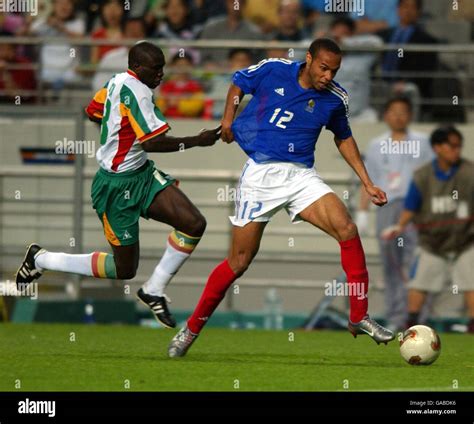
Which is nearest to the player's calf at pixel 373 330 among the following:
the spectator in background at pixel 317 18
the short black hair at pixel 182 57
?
the short black hair at pixel 182 57

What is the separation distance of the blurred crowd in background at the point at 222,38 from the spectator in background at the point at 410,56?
0.01m

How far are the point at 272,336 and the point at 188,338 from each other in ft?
12.0

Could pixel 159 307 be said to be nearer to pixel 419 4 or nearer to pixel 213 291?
pixel 213 291

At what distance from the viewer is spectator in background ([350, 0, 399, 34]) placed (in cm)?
1930

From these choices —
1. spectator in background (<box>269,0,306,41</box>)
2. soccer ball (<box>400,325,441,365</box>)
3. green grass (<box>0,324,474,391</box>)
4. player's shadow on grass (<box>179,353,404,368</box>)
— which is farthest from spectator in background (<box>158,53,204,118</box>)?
soccer ball (<box>400,325,441,365</box>)

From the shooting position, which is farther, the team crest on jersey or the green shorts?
the green shorts

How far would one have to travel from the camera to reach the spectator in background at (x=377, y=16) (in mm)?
19297

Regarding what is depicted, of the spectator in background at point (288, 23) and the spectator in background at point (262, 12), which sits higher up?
the spectator in background at point (262, 12)

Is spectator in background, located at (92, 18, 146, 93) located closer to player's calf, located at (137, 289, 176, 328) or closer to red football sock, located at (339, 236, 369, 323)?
player's calf, located at (137, 289, 176, 328)

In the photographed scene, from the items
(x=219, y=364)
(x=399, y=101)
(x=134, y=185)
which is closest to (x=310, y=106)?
(x=134, y=185)

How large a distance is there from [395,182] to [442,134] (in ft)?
3.93

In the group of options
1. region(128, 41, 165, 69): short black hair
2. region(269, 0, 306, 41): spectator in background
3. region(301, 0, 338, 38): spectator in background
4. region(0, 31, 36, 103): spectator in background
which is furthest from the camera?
region(301, 0, 338, 38): spectator in background

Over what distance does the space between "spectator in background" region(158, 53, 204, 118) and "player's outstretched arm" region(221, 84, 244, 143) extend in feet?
23.1

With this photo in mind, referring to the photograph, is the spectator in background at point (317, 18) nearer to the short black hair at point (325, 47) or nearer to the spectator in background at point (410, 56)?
the spectator in background at point (410, 56)
